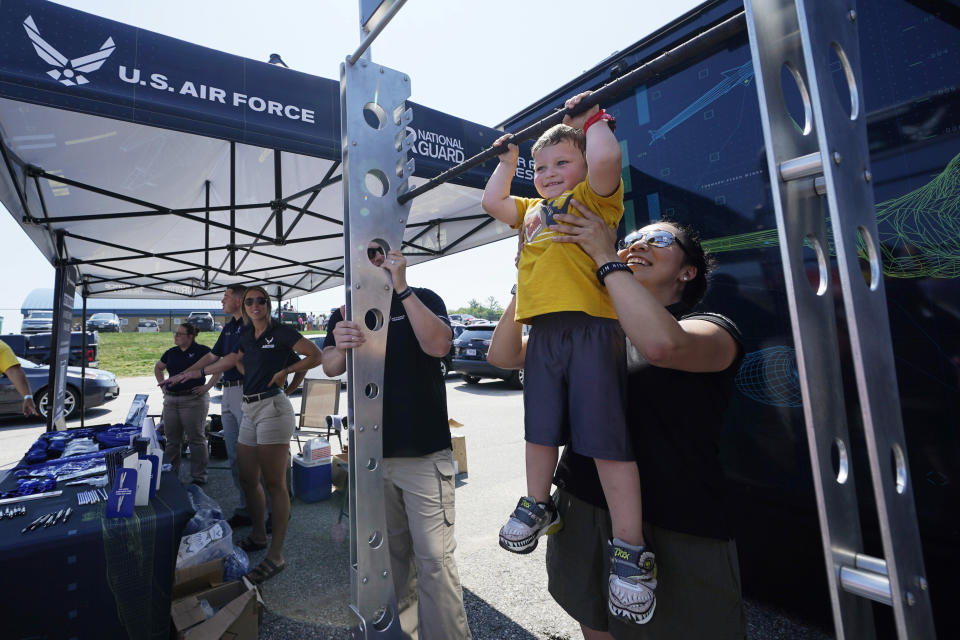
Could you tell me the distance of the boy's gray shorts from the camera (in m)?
1.22

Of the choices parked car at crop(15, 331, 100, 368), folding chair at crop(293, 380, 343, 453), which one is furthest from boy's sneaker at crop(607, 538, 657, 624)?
parked car at crop(15, 331, 100, 368)

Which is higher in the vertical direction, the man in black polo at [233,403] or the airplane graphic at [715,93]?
the airplane graphic at [715,93]

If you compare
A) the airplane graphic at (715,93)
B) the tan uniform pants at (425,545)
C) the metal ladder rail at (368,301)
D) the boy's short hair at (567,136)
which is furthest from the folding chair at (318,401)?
the boy's short hair at (567,136)

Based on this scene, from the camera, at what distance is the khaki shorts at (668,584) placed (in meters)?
1.19

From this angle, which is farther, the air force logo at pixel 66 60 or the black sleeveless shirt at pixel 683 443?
the air force logo at pixel 66 60

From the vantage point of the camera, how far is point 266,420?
10.6 feet

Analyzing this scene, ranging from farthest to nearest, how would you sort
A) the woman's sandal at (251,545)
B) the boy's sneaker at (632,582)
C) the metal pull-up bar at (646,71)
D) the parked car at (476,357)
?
1. the parked car at (476,357)
2. the woman's sandal at (251,545)
3. the boy's sneaker at (632,582)
4. the metal pull-up bar at (646,71)

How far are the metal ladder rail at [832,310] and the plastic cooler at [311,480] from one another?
463 centimetres

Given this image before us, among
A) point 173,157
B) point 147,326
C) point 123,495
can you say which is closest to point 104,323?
point 147,326

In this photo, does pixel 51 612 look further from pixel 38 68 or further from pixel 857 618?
pixel 857 618

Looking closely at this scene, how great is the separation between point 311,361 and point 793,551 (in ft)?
11.3

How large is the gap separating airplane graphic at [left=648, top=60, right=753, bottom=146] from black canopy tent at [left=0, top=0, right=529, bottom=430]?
150 cm

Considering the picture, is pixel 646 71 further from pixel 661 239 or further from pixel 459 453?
pixel 459 453

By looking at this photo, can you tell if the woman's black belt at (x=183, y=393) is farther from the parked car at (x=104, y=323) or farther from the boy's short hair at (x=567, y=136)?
the parked car at (x=104, y=323)
